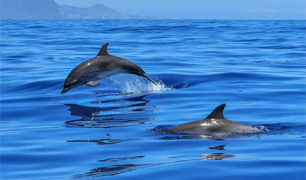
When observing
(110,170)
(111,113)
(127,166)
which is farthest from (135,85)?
(110,170)

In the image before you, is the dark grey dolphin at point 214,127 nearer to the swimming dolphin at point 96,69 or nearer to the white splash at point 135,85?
the swimming dolphin at point 96,69

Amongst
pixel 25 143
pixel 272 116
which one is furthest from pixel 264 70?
pixel 25 143

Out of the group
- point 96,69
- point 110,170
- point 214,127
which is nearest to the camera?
point 110,170

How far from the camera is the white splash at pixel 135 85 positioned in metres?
15.2

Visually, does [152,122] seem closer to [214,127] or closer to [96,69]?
[214,127]

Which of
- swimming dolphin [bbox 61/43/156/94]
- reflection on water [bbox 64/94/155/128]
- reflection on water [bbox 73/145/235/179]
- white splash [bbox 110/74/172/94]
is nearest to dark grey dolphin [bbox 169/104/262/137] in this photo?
reflection on water [bbox 73/145/235/179]

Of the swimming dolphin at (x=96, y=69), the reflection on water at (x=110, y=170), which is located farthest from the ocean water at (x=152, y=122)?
the swimming dolphin at (x=96, y=69)

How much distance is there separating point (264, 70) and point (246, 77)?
7.47 ft

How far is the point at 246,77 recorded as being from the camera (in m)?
17.7

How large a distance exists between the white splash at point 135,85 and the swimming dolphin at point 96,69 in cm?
195

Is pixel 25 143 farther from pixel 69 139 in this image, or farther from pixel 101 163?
pixel 101 163

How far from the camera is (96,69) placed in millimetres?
12820

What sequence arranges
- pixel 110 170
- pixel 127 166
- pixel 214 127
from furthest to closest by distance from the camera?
pixel 214 127 < pixel 127 166 < pixel 110 170

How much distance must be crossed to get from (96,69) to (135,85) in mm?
3209
